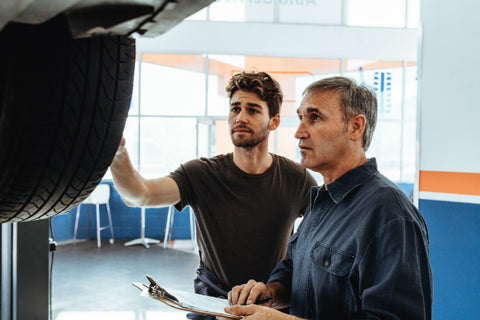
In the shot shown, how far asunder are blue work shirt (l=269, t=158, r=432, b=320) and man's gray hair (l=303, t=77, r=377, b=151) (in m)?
0.15

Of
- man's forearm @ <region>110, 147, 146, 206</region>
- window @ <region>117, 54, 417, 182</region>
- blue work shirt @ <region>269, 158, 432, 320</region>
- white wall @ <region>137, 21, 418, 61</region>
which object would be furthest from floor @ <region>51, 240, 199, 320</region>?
white wall @ <region>137, 21, 418, 61</region>

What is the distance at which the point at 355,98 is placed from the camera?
1248mm

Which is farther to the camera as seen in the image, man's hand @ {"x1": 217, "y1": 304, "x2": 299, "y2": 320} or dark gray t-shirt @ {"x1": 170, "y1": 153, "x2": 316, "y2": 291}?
dark gray t-shirt @ {"x1": 170, "y1": 153, "x2": 316, "y2": 291}

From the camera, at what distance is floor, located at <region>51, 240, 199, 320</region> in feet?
11.4

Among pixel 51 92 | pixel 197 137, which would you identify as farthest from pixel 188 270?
pixel 51 92

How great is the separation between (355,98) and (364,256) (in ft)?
1.69

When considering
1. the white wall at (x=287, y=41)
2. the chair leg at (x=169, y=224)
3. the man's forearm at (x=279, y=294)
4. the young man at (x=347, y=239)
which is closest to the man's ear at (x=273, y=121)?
the young man at (x=347, y=239)

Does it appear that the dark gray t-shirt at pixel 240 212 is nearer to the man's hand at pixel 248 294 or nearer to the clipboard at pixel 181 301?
the man's hand at pixel 248 294

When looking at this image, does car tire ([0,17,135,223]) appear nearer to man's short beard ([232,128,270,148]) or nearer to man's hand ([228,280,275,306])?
man's hand ([228,280,275,306])

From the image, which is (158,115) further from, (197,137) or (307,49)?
(307,49)

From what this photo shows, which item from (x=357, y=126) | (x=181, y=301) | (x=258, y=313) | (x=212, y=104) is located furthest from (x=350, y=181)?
(x=212, y=104)

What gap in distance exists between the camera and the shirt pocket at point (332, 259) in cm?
103

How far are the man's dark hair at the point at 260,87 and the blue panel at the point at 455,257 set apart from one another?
135 cm

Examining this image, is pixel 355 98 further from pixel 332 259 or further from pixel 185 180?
pixel 185 180
